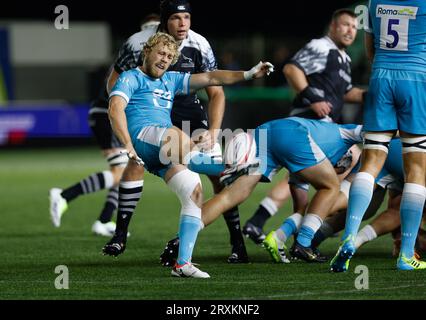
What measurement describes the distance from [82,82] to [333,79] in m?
17.3

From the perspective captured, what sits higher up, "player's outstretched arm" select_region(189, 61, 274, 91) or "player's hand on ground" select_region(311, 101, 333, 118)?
"player's outstretched arm" select_region(189, 61, 274, 91)

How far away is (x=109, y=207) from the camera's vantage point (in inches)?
422

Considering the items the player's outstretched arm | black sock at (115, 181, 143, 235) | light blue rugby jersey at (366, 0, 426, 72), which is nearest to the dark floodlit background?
black sock at (115, 181, 143, 235)

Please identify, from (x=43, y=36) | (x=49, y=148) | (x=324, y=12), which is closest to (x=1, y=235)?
(x=49, y=148)

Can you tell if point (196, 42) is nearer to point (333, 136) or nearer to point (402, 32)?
point (333, 136)

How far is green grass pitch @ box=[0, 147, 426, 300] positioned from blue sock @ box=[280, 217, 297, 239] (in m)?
0.25

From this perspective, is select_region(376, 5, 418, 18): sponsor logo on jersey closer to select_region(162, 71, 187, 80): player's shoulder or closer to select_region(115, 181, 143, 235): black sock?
select_region(162, 71, 187, 80): player's shoulder

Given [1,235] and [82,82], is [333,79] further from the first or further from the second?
[82,82]

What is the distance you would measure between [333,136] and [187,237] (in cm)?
151

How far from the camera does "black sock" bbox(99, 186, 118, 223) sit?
10.6 meters

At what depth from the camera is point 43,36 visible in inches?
1036

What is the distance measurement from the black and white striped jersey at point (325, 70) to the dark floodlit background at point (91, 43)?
1242 centimetres

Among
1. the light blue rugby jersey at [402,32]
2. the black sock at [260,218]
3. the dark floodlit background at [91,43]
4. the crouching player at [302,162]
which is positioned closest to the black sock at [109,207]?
the black sock at [260,218]

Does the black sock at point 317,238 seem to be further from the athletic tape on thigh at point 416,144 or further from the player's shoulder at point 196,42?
the player's shoulder at point 196,42
